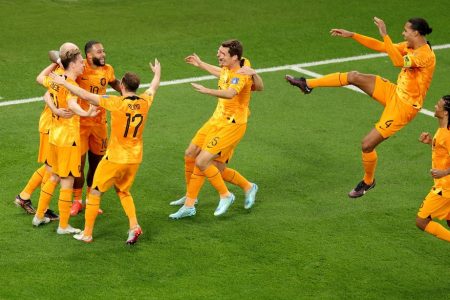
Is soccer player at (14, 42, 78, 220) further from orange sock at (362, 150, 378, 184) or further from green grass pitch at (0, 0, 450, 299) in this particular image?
orange sock at (362, 150, 378, 184)

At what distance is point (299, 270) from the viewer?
1314cm

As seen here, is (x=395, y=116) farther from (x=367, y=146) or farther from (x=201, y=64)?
(x=201, y=64)

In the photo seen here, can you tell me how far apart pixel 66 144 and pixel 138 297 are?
2.54 meters

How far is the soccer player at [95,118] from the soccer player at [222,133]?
3.93ft

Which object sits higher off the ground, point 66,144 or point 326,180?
point 66,144

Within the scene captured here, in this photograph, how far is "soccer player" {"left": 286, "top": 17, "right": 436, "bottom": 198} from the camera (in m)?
14.4

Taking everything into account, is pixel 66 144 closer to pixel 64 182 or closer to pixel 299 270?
pixel 64 182

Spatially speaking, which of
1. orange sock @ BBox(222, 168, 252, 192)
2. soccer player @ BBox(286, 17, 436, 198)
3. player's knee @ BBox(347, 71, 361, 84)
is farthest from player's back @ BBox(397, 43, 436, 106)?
orange sock @ BBox(222, 168, 252, 192)

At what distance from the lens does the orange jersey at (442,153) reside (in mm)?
12883

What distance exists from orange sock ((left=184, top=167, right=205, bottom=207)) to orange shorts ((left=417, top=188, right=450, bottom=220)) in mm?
3270

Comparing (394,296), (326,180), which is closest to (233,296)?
(394,296)

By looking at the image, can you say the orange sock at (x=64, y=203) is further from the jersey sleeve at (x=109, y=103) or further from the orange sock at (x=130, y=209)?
the jersey sleeve at (x=109, y=103)

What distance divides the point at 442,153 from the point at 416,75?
1.97 meters

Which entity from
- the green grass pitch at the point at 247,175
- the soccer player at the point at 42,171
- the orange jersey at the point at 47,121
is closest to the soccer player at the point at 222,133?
the green grass pitch at the point at 247,175
